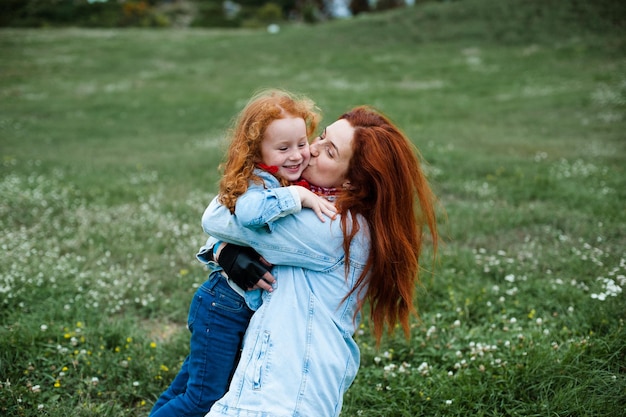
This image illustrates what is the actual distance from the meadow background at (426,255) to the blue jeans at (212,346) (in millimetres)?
1250

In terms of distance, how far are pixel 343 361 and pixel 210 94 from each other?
67.3 feet

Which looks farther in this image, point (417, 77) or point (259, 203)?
point (417, 77)

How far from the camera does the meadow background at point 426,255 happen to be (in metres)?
4.23

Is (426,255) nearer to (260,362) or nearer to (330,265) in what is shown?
(330,265)

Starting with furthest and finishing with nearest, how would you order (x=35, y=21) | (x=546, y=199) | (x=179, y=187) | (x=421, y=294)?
(x=35, y=21) < (x=179, y=187) < (x=546, y=199) < (x=421, y=294)

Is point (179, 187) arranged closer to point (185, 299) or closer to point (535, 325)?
point (185, 299)

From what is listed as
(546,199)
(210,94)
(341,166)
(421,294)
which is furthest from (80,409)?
(210,94)

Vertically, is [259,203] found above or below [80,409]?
above

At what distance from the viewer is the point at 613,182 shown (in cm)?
933

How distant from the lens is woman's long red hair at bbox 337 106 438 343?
2953mm

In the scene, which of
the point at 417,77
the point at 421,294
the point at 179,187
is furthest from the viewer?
the point at 417,77

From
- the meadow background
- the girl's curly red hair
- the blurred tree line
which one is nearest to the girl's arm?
the girl's curly red hair

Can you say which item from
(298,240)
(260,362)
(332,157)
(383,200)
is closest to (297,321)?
(260,362)

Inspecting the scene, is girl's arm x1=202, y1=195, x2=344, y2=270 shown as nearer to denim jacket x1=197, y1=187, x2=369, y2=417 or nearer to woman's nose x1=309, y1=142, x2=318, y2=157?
denim jacket x1=197, y1=187, x2=369, y2=417
